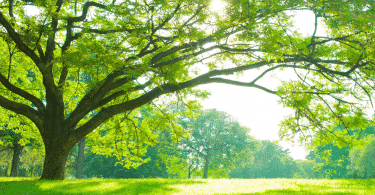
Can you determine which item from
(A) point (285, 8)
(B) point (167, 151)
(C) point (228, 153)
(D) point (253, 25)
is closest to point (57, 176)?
(D) point (253, 25)

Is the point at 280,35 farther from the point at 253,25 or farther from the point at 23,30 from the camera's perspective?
the point at 23,30

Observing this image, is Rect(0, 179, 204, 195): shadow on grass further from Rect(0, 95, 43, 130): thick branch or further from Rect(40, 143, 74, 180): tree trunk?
Rect(0, 95, 43, 130): thick branch

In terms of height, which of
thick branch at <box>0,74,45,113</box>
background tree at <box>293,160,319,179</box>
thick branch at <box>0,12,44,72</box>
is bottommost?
background tree at <box>293,160,319,179</box>

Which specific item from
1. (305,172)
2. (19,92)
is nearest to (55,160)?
(19,92)

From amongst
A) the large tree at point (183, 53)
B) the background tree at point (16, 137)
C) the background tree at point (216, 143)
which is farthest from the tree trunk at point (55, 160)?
the background tree at point (216, 143)

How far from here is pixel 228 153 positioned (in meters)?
37.3

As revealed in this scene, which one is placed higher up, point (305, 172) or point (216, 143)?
point (216, 143)

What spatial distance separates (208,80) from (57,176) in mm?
7065

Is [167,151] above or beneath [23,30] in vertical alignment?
beneath

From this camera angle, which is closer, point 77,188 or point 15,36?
point 77,188

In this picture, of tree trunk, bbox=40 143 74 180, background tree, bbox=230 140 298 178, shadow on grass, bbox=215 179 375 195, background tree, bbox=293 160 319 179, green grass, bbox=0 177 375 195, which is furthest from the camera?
background tree, bbox=230 140 298 178

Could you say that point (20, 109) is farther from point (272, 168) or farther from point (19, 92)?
point (272, 168)

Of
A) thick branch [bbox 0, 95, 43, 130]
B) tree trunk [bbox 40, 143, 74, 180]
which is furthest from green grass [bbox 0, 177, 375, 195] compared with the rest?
thick branch [bbox 0, 95, 43, 130]

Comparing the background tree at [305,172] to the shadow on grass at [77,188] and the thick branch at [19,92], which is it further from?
the thick branch at [19,92]
